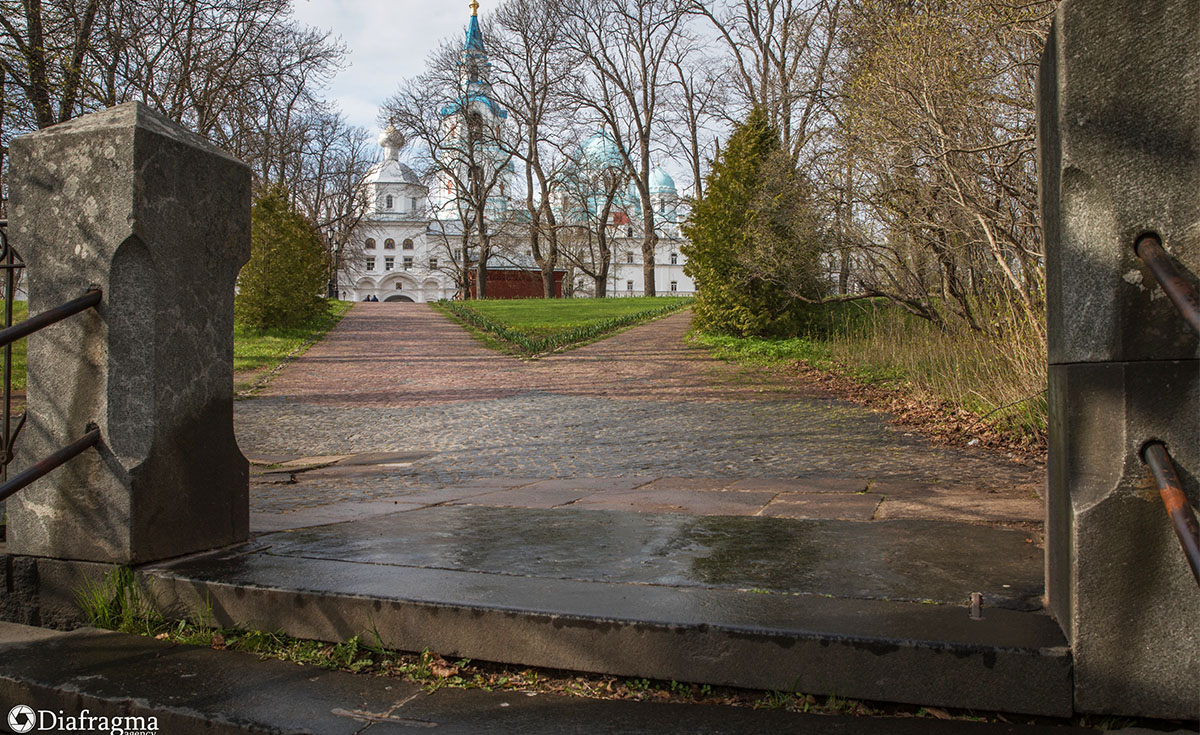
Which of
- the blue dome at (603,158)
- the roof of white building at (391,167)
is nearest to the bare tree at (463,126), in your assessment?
the blue dome at (603,158)

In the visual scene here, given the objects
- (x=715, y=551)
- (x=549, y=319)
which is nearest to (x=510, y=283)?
(x=549, y=319)

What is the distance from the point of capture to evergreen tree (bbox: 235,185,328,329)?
23.7 m

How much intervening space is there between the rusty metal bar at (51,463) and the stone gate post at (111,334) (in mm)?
48

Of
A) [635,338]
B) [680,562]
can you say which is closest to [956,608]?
[680,562]

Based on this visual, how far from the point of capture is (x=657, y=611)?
256 cm

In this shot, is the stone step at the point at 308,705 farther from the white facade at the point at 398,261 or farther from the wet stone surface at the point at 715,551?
the white facade at the point at 398,261

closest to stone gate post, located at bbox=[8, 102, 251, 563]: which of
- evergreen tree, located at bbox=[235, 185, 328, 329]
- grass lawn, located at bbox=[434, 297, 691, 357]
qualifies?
grass lawn, located at bbox=[434, 297, 691, 357]

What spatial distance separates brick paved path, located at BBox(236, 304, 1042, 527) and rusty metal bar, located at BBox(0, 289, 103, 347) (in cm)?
171

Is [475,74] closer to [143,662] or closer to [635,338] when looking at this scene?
[635,338]

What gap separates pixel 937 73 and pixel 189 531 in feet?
30.2

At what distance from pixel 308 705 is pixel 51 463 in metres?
1.39

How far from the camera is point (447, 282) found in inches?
3246

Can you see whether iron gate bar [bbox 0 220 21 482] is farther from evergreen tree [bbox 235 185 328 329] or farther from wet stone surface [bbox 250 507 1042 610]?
evergreen tree [bbox 235 185 328 329]

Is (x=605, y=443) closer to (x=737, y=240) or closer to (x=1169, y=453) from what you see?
(x=1169, y=453)
